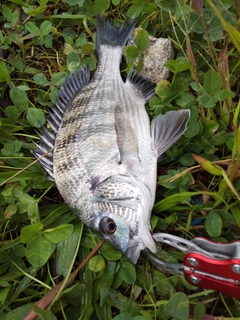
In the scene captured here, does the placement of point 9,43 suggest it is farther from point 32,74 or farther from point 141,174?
point 141,174

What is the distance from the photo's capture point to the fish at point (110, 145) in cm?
192

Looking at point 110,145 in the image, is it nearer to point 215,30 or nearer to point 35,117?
point 35,117

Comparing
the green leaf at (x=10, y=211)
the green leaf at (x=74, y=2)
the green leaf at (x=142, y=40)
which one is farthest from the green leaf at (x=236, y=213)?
the green leaf at (x=74, y=2)

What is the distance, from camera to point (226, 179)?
1817mm

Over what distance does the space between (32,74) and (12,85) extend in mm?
154

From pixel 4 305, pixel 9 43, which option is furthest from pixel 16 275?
pixel 9 43

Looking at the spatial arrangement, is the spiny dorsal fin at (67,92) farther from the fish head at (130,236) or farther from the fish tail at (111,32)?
the fish head at (130,236)

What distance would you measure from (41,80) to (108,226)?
1084 millimetres

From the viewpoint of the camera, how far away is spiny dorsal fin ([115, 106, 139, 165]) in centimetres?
208

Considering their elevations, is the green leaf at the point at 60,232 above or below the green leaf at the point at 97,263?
above

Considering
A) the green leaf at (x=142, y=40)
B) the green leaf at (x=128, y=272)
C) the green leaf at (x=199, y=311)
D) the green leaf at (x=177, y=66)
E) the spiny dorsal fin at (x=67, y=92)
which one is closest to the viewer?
the green leaf at (x=199, y=311)

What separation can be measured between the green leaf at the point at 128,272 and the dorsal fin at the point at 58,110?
0.59 m

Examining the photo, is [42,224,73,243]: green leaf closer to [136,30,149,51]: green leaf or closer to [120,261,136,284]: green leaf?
[120,261,136,284]: green leaf

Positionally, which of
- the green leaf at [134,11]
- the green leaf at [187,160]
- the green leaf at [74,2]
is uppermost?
the green leaf at [74,2]
